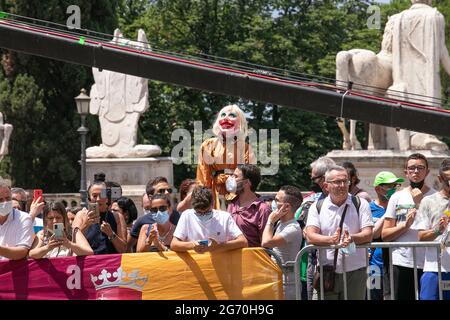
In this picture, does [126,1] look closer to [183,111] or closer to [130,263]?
[183,111]

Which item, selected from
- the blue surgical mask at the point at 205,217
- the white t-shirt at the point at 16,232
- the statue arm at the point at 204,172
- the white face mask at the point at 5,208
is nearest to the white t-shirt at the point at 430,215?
the blue surgical mask at the point at 205,217

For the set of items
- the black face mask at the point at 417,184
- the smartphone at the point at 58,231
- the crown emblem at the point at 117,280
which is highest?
the black face mask at the point at 417,184

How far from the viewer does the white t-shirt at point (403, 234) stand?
11.4 metres

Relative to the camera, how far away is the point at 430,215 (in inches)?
440

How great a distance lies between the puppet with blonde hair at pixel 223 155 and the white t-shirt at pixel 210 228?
2.85m

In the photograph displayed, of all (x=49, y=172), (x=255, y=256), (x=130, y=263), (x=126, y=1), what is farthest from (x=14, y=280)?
(x=126, y=1)

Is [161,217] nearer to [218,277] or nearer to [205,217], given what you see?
[205,217]

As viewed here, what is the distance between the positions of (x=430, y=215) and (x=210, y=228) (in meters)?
1.74

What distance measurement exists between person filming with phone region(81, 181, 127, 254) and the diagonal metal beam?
1.67 m

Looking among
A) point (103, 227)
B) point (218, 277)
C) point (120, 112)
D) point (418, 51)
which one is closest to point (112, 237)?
point (103, 227)

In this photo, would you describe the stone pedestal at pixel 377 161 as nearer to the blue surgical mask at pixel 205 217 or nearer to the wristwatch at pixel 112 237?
the wristwatch at pixel 112 237

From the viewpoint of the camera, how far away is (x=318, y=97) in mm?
13555
